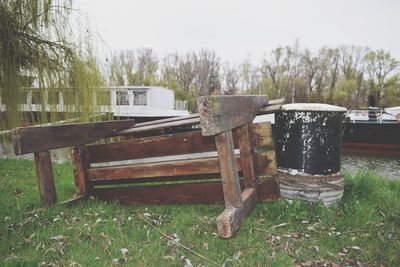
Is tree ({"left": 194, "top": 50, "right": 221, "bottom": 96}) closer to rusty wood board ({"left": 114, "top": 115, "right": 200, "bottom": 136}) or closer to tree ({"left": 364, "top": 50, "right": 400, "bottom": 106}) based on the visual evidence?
tree ({"left": 364, "top": 50, "right": 400, "bottom": 106})

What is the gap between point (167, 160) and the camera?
4109mm

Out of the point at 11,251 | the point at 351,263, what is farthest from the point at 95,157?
the point at 351,263

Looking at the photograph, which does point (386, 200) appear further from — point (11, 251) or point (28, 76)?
point (28, 76)

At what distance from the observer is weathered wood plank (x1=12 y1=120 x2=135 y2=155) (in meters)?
Answer: 3.38

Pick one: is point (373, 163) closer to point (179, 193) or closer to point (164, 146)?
point (179, 193)

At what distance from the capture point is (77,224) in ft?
10.9

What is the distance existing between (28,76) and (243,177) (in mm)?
4248

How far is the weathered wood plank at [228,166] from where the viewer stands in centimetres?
301

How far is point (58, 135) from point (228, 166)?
2054 millimetres

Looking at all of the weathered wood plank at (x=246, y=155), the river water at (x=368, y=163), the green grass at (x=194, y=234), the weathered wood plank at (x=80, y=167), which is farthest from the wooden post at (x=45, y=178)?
the river water at (x=368, y=163)

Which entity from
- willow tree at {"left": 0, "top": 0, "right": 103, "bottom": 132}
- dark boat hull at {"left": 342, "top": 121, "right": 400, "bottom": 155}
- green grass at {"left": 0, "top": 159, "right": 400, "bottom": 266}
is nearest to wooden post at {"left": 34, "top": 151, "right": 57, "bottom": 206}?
green grass at {"left": 0, "top": 159, "right": 400, "bottom": 266}

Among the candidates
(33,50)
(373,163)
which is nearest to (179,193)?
(33,50)

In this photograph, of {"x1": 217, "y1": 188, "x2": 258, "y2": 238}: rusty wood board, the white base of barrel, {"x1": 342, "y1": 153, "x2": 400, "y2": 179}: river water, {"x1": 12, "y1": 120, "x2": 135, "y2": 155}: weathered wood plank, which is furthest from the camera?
{"x1": 342, "y1": 153, "x2": 400, "y2": 179}: river water

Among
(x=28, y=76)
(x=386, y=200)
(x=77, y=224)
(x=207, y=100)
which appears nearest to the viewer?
(x=207, y=100)
